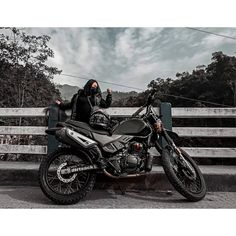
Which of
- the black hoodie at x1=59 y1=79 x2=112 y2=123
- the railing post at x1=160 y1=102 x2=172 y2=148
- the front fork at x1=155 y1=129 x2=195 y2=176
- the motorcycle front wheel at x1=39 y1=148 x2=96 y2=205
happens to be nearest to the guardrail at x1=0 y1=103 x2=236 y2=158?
the railing post at x1=160 y1=102 x2=172 y2=148

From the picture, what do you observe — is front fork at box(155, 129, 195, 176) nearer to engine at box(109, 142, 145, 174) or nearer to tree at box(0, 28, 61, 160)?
engine at box(109, 142, 145, 174)

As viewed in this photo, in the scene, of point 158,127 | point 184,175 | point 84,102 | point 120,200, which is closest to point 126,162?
point 120,200

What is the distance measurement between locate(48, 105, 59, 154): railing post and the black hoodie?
14 centimetres

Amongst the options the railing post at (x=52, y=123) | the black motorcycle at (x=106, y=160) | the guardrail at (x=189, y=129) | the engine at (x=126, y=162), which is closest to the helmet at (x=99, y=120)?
the black motorcycle at (x=106, y=160)

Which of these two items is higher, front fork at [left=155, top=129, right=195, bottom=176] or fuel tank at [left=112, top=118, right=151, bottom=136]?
fuel tank at [left=112, top=118, right=151, bottom=136]

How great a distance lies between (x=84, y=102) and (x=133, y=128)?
79cm

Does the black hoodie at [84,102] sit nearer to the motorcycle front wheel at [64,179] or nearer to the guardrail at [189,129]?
the guardrail at [189,129]

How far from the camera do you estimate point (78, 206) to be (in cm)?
243

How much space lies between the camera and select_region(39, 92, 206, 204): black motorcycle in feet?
8.32

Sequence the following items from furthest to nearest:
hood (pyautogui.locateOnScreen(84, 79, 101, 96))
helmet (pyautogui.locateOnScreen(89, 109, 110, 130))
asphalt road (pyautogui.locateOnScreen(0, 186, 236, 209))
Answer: hood (pyautogui.locateOnScreen(84, 79, 101, 96)), helmet (pyautogui.locateOnScreen(89, 109, 110, 130)), asphalt road (pyautogui.locateOnScreen(0, 186, 236, 209))

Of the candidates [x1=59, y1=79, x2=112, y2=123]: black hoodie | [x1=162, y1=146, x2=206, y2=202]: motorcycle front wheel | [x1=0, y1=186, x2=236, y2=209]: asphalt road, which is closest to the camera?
[x1=0, y1=186, x2=236, y2=209]: asphalt road

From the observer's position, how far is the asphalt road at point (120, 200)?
2.44 metres

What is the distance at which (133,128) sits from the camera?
2832 millimetres

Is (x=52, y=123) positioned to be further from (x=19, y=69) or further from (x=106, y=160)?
(x=19, y=69)
